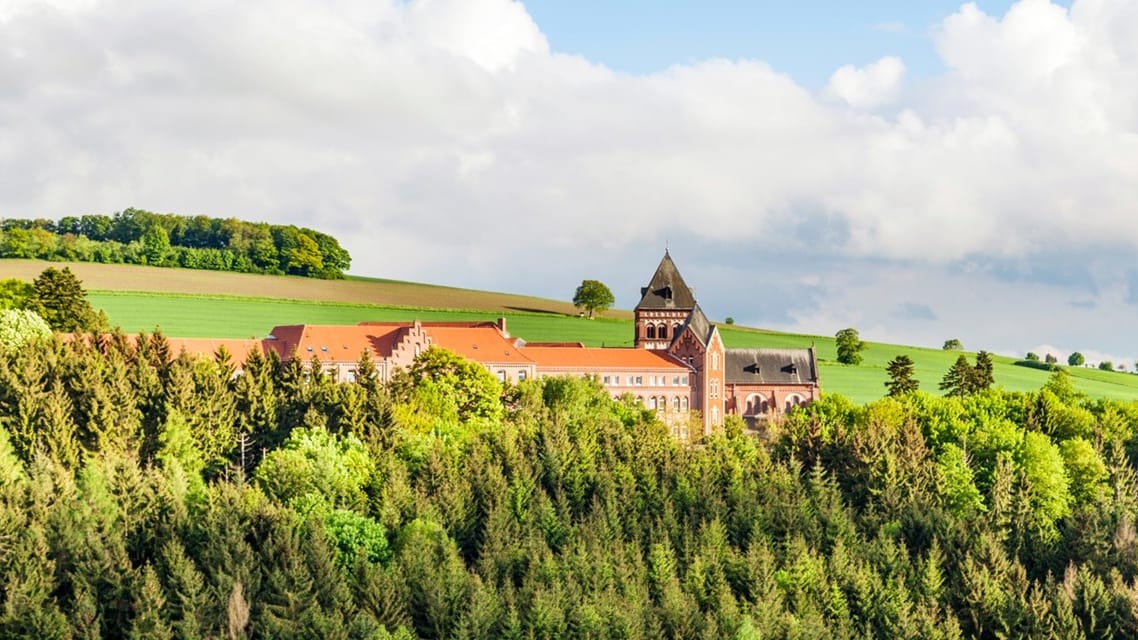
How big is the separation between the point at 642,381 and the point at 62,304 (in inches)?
2682

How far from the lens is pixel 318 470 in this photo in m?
101

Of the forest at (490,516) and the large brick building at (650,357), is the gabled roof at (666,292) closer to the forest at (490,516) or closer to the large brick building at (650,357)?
the large brick building at (650,357)

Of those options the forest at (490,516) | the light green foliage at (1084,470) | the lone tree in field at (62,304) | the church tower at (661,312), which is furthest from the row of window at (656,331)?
the lone tree in field at (62,304)

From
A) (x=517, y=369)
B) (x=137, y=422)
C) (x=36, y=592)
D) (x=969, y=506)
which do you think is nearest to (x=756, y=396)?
(x=517, y=369)

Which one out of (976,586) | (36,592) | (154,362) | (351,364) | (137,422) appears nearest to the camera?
(36,592)

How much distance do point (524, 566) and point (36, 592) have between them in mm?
29360

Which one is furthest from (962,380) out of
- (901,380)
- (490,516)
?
(490,516)

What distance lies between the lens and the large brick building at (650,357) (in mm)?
153875

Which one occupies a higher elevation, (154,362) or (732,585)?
(154,362)

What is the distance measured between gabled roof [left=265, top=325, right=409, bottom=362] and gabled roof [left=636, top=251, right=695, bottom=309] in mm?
41857

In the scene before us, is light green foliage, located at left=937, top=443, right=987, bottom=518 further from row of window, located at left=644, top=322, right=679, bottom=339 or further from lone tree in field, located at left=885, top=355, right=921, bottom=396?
row of window, located at left=644, top=322, right=679, bottom=339

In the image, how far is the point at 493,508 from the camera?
99.2 metres

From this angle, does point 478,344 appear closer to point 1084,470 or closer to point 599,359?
point 599,359

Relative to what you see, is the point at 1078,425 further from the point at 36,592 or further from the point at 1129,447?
the point at 36,592
